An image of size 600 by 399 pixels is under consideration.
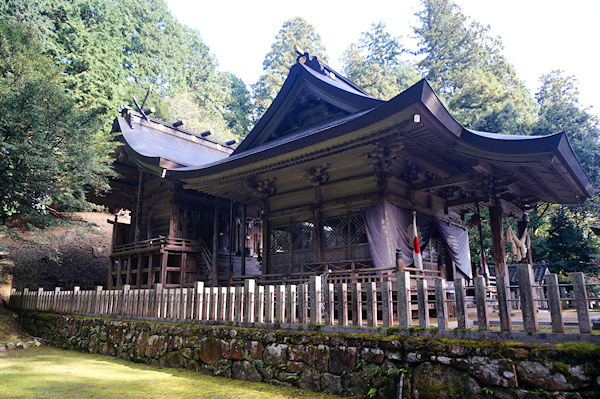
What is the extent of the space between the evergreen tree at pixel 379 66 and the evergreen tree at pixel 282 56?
3.79m

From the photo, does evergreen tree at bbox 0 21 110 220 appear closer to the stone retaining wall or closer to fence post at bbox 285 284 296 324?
the stone retaining wall

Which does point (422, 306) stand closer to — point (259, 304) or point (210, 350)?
point (259, 304)

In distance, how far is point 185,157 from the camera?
695 inches

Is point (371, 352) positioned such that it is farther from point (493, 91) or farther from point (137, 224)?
point (493, 91)

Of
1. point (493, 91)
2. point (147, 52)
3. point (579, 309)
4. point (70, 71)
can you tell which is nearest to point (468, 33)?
point (493, 91)

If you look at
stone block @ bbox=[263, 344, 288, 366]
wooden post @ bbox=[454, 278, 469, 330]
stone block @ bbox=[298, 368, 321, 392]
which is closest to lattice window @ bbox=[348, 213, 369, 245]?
stone block @ bbox=[263, 344, 288, 366]

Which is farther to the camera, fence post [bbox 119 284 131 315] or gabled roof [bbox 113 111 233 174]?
gabled roof [bbox 113 111 233 174]

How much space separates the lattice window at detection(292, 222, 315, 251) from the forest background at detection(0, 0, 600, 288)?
6.77 meters

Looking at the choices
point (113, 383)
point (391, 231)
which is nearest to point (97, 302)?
point (113, 383)

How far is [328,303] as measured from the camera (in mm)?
6043

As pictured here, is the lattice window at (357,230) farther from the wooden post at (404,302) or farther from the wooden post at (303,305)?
the wooden post at (404,302)

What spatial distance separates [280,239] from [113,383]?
667 centimetres

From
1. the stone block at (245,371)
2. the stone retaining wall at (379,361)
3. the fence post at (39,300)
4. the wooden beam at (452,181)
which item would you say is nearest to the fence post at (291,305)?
the stone retaining wall at (379,361)

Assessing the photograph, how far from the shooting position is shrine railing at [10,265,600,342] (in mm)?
4426
